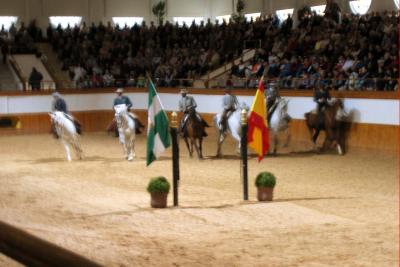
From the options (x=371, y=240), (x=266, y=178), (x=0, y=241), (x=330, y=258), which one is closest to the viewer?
(x=0, y=241)

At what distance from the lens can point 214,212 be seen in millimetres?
12078

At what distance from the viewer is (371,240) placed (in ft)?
31.8

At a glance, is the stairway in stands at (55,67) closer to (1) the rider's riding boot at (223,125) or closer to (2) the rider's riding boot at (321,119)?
(1) the rider's riding boot at (223,125)

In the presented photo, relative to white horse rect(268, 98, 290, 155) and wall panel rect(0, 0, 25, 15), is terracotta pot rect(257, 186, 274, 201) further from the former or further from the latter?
wall panel rect(0, 0, 25, 15)

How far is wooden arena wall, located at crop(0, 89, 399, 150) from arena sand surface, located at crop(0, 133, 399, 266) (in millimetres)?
704

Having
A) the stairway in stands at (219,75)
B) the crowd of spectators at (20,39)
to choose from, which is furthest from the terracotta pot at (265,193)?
the crowd of spectators at (20,39)

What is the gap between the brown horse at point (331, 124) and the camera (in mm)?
21188

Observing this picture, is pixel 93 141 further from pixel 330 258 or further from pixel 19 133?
pixel 330 258

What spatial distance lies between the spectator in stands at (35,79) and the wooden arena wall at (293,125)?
117 cm

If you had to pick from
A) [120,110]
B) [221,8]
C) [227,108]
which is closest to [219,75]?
[227,108]

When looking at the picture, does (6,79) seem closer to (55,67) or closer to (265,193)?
(55,67)

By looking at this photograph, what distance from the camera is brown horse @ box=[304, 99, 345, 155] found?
2119 cm

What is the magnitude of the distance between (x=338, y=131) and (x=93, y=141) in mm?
9362

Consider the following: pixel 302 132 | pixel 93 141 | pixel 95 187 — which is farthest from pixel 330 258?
pixel 93 141
